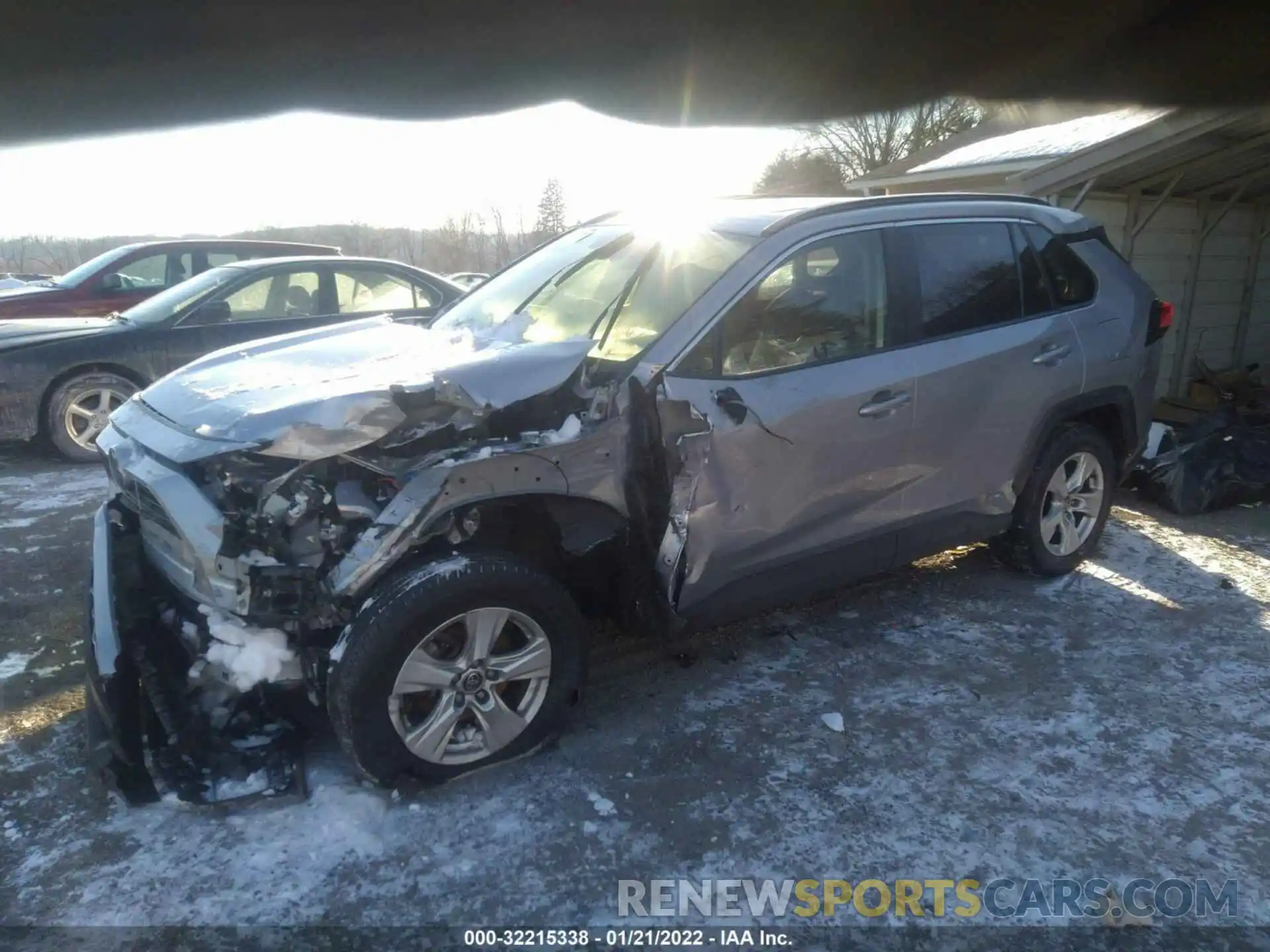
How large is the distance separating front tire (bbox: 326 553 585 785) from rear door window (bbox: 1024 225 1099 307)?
2901 millimetres

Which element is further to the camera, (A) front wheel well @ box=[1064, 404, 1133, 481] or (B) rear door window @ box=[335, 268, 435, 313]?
(B) rear door window @ box=[335, 268, 435, 313]

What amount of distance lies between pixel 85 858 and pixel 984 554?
434cm

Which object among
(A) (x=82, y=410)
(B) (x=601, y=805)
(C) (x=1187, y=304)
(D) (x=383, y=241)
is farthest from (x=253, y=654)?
(C) (x=1187, y=304)

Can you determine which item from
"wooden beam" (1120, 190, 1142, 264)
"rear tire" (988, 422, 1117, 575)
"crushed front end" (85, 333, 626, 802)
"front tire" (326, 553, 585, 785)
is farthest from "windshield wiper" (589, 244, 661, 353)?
"wooden beam" (1120, 190, 1142, 264)

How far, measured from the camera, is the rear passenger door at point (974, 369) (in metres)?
3.77

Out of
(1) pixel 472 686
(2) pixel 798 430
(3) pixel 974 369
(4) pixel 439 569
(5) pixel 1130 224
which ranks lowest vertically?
(1) pixel 472 686

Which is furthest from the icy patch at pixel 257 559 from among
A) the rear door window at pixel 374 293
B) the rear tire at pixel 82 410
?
the rear door window at pixel 374 293

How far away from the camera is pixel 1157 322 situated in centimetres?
463

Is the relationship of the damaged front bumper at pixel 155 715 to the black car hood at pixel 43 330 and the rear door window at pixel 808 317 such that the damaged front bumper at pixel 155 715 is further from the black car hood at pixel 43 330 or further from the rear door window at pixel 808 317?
the black car hood at pixel 43 330

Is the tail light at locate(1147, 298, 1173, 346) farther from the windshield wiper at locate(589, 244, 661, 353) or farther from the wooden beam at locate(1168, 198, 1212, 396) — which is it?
the wooden beam at locate(1168, 198, 1212, 396)

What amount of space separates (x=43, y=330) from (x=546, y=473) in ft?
19.0

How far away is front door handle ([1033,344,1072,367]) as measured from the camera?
4094 millimetres

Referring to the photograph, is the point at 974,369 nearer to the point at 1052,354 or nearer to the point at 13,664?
the point at 1052,354

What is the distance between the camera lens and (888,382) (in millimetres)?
3588
